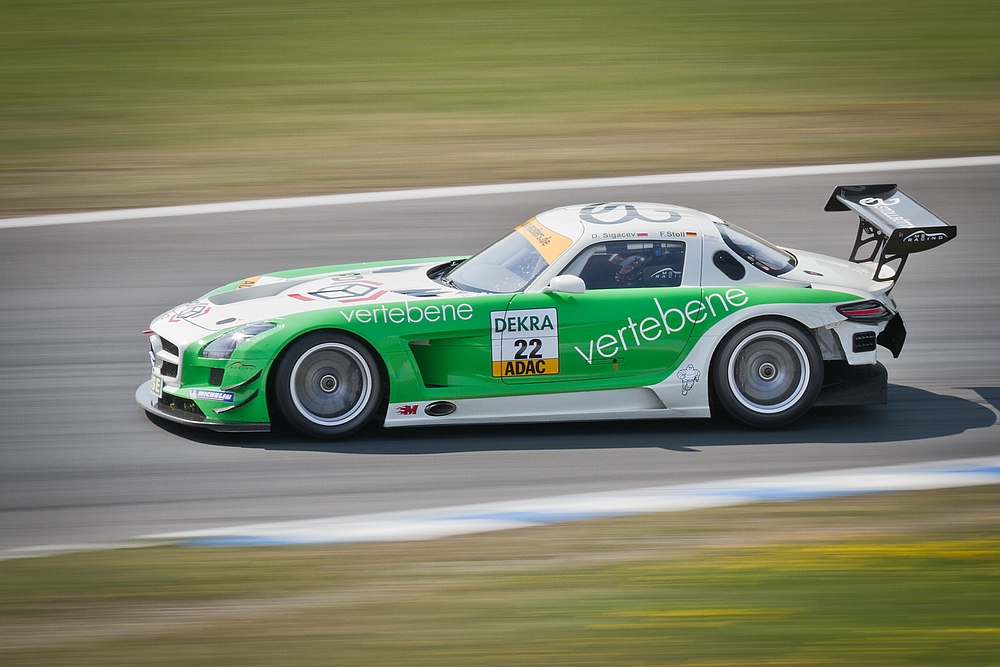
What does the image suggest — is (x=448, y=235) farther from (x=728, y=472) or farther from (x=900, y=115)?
(x=900, y=115)

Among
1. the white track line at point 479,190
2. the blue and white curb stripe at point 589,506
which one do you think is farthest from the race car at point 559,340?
the white track line at point 479,190

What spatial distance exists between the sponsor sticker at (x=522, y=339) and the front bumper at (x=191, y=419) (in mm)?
1498

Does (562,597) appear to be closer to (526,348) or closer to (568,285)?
(526,348)

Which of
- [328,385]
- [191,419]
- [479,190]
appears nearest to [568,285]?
[328,385]

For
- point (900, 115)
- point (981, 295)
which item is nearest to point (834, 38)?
point (900, 115)

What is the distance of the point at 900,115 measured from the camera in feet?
50.6

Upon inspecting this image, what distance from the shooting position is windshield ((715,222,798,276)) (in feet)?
24.6

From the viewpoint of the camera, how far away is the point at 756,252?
7.59 metres

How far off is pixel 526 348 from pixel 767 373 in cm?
162

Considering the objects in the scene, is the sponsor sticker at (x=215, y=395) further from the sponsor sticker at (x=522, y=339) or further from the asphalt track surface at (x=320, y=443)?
the sponsor sticker at (x=522, y=339)

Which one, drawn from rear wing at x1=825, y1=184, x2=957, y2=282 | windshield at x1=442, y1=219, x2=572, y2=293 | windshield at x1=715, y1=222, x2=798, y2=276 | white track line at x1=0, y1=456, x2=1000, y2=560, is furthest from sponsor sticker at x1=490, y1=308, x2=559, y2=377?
rear wing at x1=825, y1=184, x2=957, y2=282

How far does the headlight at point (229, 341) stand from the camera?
6.89 m

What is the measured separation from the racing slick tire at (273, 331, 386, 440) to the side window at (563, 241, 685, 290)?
1.43 metres

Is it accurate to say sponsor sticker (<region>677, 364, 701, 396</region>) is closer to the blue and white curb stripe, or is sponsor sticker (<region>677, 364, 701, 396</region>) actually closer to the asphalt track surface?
the asphalt track surface
